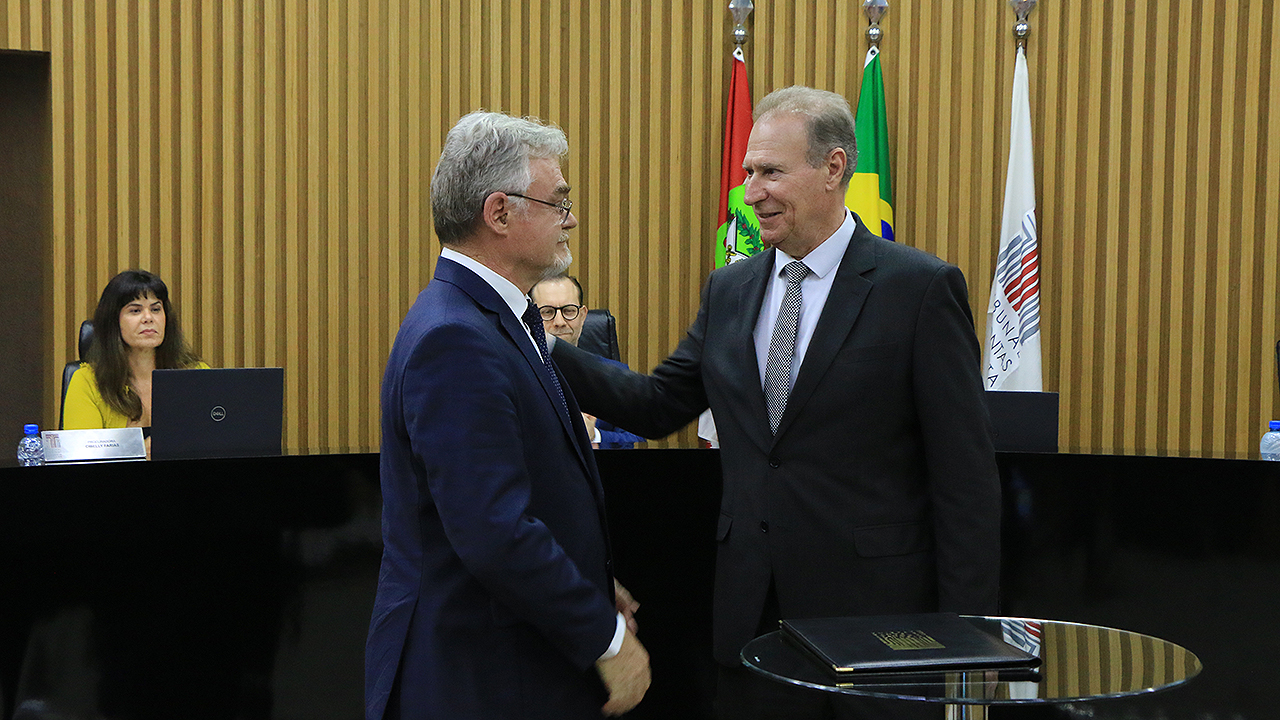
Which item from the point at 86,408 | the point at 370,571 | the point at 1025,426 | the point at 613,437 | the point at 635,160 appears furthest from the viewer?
the point at 635,160

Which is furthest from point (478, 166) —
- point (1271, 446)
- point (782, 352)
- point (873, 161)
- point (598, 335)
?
point (873, 161)

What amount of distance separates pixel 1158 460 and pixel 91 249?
470 cm

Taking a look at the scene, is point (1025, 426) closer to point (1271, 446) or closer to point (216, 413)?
point (1271, 446)

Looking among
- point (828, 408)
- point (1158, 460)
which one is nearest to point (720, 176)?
point (1158, 460)

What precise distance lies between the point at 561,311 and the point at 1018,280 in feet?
7.75

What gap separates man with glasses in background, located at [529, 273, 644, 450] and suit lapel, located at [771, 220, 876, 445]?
1.85 m

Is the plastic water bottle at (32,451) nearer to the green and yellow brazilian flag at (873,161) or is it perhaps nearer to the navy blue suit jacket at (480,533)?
the navy blue suit jacket at (480,533)

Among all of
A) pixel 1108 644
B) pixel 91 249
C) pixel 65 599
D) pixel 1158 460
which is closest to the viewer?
pixel 1108 644

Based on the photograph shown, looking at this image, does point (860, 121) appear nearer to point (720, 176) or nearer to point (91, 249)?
point (720, 176)

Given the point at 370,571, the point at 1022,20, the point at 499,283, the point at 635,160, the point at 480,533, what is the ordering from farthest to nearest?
the point at 635,160, the point at 1022,20, the point at 370,571, the point at 499,283, the point at 480,533

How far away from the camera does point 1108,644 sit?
1505mm

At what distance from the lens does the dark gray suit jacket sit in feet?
6.64

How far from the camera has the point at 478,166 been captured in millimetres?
1683

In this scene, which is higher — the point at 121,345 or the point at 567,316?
the point at 567,316
